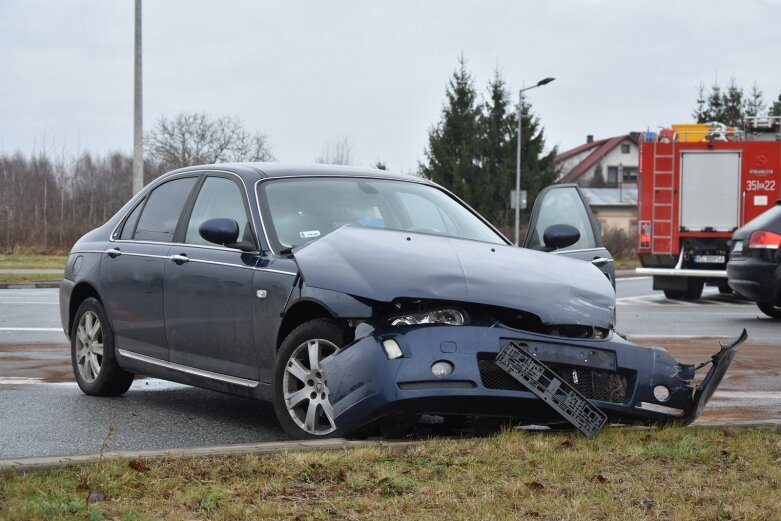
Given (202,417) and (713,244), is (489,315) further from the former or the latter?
Result: (713,244)

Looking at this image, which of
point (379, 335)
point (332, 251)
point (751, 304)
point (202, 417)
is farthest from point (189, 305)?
point (751, 304)

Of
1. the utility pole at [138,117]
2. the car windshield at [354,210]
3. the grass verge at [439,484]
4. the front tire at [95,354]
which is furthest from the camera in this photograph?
the utility pole at [138,117]

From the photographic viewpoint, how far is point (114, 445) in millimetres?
6434

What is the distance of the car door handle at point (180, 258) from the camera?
7428 mm

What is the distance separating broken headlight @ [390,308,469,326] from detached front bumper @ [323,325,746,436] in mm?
113

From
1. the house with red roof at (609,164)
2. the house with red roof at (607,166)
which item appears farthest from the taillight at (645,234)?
the house with red roof at (609,164)

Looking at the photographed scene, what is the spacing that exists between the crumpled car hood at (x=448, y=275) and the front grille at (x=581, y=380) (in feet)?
0.75

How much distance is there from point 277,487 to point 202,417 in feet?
9.31

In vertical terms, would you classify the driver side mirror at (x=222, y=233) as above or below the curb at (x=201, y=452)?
above

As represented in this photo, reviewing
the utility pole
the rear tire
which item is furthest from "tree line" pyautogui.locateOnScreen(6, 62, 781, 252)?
the rear tire

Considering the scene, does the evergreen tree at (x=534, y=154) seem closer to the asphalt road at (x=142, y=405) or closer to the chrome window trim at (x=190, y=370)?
the asphalt road at (x=142, y=405)

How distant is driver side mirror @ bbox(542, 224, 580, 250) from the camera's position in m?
7.43

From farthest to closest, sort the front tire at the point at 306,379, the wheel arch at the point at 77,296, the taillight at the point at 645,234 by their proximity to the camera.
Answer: the taillight at the point at 645,234 → the wheel arch at the point at 77,296 → the front tire at the point at 306,379

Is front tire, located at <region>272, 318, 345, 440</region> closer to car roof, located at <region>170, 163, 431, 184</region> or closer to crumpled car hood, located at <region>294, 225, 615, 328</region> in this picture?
crumpled car hood, located at <region>294, 225, 615, 328</region>
